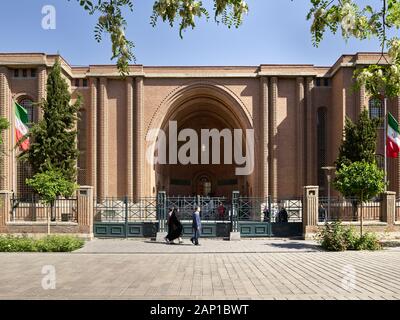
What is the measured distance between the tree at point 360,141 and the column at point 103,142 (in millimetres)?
15579

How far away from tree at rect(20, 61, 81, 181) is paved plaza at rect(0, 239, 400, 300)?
31.8 ft

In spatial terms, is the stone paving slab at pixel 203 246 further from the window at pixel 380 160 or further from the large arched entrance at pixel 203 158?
the large arched entrance at pixel 203 158

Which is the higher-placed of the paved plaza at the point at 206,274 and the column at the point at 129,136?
the column at the point at 129,136

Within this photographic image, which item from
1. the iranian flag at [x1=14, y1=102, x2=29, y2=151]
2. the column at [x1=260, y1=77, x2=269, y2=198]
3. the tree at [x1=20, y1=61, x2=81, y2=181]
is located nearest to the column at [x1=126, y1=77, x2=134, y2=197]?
the tree at [x1=20, y1=61, x2=81, y2=181]

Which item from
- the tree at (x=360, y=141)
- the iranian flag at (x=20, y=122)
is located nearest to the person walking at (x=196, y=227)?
the tree at (x=360, y=141)

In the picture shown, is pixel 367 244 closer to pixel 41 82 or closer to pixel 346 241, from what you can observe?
pixel 346 241

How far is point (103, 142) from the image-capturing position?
2845cm

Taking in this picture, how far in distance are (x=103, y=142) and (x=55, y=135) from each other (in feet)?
17.6

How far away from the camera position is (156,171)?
3284 cm

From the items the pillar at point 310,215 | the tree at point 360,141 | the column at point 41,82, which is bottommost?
the pillar at point 310,215

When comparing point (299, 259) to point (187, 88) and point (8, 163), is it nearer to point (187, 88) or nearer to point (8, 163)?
point (187, 88)

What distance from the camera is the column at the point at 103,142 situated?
1107 inches

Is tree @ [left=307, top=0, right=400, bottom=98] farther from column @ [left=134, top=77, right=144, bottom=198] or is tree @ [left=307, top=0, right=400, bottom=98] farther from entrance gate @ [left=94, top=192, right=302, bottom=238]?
column @ [left=134, top=77, right=144, bottom=198]

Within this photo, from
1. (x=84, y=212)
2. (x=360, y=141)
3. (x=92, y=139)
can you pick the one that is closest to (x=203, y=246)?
(x=84, y=212)
